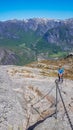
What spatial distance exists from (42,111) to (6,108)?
10575 mm

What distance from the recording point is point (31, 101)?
46031 mm

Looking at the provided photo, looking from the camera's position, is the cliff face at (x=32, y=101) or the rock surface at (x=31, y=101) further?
the cliff face at (x=32, y=101)

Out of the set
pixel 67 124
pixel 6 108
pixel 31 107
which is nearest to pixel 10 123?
pixel 6 108

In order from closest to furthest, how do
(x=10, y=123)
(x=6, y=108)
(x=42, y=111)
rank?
(x=10, y=123) → (x=6, y=108) → (x=42, y=111)

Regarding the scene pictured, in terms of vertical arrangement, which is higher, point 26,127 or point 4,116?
point 4,116

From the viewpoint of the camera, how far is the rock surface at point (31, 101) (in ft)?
104

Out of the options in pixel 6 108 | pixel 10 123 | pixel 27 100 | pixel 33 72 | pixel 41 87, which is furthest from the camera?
pixel 33 72

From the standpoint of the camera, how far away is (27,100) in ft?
150

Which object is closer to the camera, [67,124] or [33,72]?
[67,124]

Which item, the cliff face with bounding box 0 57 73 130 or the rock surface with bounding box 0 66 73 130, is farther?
the cliff face with bounding box 0 57 73 130

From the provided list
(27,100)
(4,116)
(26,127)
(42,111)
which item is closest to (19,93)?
(27,100)

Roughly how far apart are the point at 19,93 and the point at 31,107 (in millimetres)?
4925

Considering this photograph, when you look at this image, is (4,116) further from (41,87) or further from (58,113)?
(41,87)

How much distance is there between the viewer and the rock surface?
31689mm
